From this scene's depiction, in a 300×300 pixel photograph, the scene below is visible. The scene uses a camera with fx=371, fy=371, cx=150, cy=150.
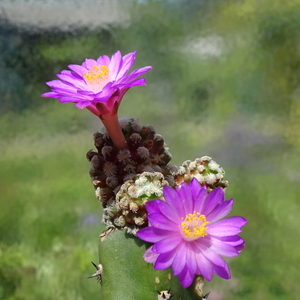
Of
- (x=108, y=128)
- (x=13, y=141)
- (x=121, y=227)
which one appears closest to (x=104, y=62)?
(x=108, y=128)

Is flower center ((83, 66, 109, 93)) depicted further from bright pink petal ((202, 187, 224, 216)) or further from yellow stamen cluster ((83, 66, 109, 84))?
bright pink petal ((202, 187, 224, 216))

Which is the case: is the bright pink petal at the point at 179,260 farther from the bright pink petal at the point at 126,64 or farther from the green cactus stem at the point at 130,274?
the bright pink petal at the point at 126,64

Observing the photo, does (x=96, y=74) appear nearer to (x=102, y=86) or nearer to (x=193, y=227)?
(x=102, y=86)

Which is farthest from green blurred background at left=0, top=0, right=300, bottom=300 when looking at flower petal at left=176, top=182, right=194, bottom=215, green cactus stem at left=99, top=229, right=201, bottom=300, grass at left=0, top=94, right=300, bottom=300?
flower petal at left=176, top=182, right=194, bottom=215

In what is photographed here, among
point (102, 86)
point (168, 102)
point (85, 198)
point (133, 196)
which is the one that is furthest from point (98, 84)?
point (168, 102)

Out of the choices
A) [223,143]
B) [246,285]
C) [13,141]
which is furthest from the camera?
[223,143]

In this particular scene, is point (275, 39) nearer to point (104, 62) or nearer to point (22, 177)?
point (22, 177)

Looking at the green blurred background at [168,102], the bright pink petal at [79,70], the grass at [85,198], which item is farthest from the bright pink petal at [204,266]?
the green blurred background at [168,102]
